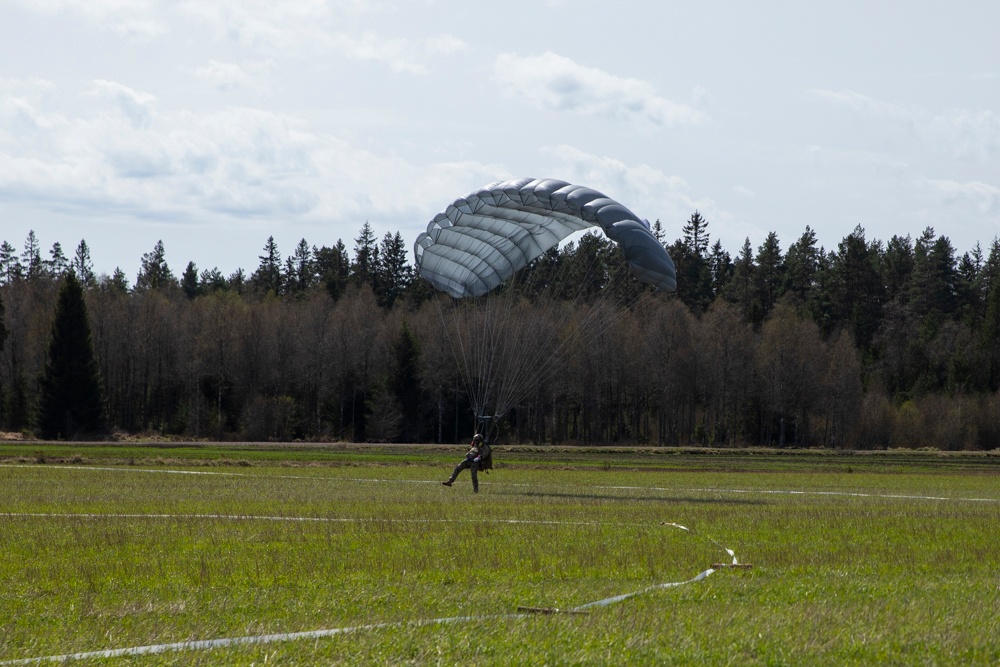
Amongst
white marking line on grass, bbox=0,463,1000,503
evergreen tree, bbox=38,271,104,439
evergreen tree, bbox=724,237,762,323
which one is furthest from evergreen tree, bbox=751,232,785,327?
white marking line on grass, bbox=0,463,1000,503

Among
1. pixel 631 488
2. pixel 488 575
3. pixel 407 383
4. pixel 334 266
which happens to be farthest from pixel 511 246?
pixel 334 266

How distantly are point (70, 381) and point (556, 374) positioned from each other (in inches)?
1272

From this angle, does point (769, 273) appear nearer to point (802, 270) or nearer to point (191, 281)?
point (802, 270)

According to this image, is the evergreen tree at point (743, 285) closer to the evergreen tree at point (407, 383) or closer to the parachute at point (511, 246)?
the evergreen tree at point (407, 383)

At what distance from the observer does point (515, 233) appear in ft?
90.5

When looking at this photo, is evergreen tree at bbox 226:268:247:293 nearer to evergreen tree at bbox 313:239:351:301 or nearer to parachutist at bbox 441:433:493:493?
evergreen tree at bbox 313:239:351:301

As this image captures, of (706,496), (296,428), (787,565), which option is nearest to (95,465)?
(706,496)

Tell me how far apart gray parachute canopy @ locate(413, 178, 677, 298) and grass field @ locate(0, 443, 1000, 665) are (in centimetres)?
561

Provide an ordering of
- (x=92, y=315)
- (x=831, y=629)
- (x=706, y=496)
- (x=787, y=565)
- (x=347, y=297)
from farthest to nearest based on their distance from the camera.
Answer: (x=347, y=297)
(x=92, y=315)
(x=706, y=496)
(x=787, y=565)
(x=831, y=629)

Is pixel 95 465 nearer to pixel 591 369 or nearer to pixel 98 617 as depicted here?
pixel 98 617

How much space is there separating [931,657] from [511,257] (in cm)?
2095

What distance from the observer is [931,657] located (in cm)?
757

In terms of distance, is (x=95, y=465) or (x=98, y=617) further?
(x=95, y=465)

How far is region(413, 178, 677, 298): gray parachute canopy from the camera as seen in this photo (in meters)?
23.9
